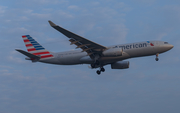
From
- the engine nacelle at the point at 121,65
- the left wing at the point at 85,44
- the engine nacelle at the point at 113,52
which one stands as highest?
the left wing at the point at 85,44

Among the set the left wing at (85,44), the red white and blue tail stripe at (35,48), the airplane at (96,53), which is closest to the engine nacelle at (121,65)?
Answer: the airplane at (96,53)

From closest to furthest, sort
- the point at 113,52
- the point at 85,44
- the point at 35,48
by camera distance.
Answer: the point at 113,52
the point at 85,44
the point at 35,48

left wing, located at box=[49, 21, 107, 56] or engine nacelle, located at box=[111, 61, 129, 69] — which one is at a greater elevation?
left wing, located at box=[49, 21, 107, 56]

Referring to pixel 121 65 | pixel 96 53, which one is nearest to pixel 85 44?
pixel 96 53

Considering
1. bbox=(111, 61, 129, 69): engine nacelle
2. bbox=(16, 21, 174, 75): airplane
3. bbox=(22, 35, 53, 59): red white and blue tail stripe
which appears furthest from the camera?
bbox=(111, 61, 129, 69): engine nacelle

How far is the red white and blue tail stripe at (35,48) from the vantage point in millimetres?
50487

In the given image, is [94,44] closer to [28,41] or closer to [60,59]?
[60,59]

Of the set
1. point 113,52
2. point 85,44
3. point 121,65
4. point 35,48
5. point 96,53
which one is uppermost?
point 35,48

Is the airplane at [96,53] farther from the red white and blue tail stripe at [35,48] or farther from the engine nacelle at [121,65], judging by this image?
the engine nacelle at [121,65]

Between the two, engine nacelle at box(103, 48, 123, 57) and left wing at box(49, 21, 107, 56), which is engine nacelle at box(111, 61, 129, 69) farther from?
engine nacelle at box(103, 48, 123, 57)

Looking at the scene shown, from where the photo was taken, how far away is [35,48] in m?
52.3

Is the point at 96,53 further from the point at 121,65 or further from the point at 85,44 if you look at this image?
the point at 121,65

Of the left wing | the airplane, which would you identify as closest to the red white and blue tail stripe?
the airplane

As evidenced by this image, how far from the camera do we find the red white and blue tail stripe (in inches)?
1988
